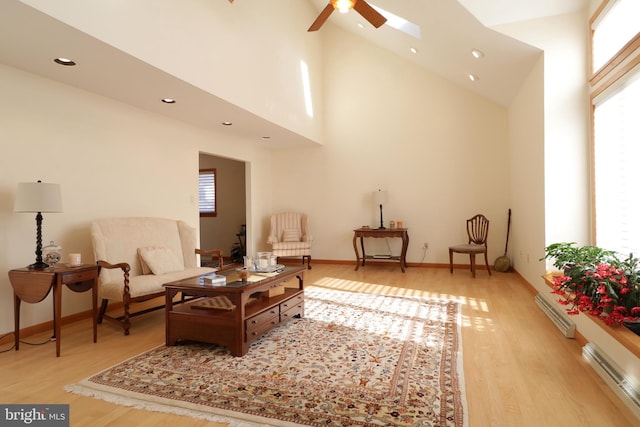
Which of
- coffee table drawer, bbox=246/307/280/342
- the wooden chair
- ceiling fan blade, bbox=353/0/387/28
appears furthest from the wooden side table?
the wooden chair

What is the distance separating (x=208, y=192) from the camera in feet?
28.0

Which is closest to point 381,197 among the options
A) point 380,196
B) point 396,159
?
point 380,196

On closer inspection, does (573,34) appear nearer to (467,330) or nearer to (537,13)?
(537,13)

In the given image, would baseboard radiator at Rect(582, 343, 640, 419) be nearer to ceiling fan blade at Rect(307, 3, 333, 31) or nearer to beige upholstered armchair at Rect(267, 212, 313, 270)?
ceiling fan blade at Rect(307, 3, 333, 31)

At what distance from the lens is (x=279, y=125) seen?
5422mm

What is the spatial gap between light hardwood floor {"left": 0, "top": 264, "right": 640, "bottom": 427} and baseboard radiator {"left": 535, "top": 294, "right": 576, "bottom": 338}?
0.22 ft

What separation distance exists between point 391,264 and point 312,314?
342 cm

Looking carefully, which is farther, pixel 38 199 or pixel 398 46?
pixel 398 46

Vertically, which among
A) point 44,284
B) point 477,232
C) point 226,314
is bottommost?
point 226,314

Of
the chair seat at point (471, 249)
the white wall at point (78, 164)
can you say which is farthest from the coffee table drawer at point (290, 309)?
the chair seat at point (471, 249)

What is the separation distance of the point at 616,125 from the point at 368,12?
2221 mm

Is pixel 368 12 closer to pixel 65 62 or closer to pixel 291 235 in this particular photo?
pixel 65 62

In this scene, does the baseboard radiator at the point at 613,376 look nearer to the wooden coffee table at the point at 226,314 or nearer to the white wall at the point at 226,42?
the wooden coffee table at the point at 226,314

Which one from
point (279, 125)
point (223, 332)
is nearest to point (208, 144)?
point (279, 125)
